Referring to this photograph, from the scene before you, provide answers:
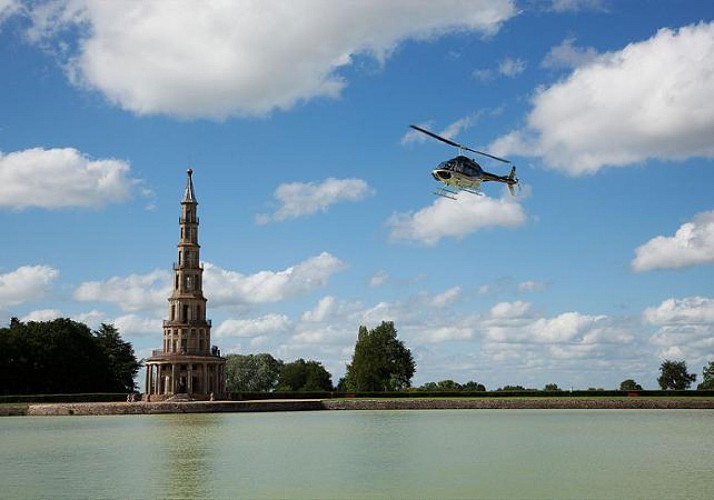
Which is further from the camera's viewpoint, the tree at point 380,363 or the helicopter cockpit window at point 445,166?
the tree at point 380,363

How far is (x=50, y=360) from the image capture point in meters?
105

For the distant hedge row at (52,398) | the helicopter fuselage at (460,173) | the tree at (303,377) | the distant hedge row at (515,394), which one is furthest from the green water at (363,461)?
the tree at (303,377)

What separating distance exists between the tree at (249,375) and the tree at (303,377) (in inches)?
83.8

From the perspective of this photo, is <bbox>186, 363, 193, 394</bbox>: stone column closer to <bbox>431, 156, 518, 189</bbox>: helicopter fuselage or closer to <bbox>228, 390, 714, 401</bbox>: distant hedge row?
<bbox>228, 390, 714, 401</bbox>: distant hedge row

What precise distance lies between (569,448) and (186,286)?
68.2 m

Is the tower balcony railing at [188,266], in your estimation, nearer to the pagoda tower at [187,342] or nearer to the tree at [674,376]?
the pagoda tower at [187,342]

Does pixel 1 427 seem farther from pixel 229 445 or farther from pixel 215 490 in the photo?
pixel 215 490

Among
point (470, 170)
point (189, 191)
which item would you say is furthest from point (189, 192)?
point (470, 170)

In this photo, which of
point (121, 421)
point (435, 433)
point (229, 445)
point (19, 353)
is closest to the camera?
point (229, 445)

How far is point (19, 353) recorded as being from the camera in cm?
10306

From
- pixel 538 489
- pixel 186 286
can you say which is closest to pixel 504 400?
pixel 186 286

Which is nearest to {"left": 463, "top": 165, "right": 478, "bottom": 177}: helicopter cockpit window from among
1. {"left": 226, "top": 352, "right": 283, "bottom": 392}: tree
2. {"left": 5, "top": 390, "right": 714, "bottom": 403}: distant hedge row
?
{"left": 5, "top": 390, "right": 714, "bottom": 403}: distant hedge row

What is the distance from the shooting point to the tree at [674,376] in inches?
5335

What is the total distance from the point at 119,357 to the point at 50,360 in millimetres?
22267
